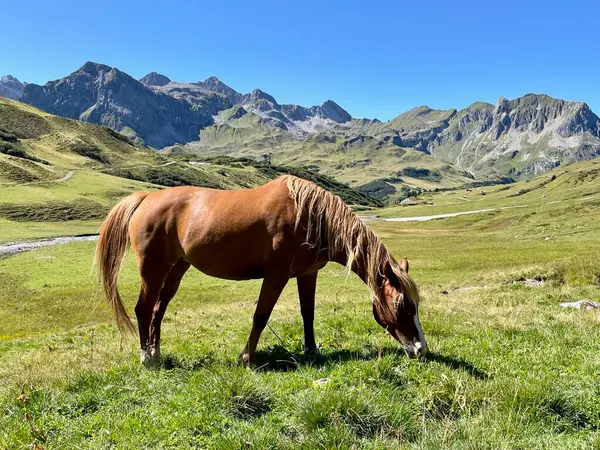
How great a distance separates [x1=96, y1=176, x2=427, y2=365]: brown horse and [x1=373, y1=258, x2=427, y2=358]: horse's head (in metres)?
0.02

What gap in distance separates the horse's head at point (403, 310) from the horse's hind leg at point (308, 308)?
5.21ft

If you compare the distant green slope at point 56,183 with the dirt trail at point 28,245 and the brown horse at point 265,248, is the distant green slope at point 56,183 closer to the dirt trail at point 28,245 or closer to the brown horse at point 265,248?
the dirt trail at point 28,245

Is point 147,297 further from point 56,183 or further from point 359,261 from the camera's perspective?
point 56,183

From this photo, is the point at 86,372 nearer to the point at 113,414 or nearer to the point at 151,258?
the point at 113,414

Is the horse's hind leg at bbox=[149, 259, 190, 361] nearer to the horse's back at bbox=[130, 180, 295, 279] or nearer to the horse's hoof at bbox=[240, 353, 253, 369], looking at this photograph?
the horse's back at bbox=[130, 180, 295, 279]

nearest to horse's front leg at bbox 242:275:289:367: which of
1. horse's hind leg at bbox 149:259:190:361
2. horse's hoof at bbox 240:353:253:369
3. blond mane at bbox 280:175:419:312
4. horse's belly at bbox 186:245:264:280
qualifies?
horse's hoof at bbox 240:353:253:369

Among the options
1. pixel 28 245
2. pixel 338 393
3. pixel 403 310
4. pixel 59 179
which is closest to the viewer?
pixel 338 393

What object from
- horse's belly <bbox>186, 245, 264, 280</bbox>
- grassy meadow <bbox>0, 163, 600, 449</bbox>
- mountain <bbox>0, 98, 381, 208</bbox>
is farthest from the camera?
mountain <bbox>0, 98, 381, 208</bbox>

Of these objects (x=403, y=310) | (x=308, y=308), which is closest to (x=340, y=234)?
(x=403, y=310)

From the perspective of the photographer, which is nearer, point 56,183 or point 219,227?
point 219,227

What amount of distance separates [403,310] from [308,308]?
200 cm

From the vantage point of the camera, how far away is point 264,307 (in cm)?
705

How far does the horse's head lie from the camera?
6555 millimetres

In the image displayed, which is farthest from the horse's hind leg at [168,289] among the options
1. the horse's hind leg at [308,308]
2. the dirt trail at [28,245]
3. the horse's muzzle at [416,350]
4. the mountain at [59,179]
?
the mountain at [59,179]
